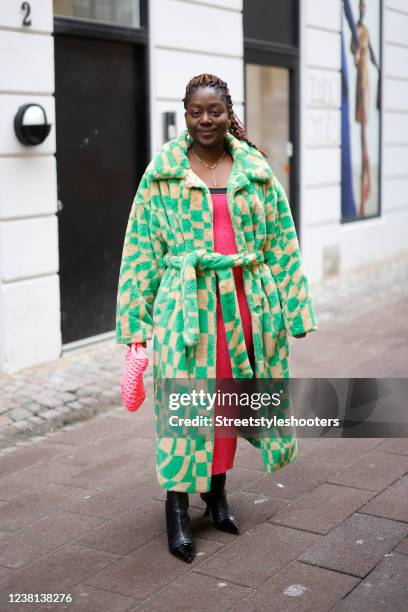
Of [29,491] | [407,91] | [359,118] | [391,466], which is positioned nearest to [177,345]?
[29,491]

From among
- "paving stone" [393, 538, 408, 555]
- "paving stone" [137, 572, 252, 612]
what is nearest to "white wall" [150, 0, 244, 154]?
"paving stone" [393, 538, 408, 555]

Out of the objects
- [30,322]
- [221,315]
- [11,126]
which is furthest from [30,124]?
[221,315]

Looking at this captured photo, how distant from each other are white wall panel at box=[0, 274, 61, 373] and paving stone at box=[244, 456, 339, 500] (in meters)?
2.66

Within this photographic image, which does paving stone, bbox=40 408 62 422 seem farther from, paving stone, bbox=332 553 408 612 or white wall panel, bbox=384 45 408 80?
white wall panel, bbox=384 45 408 80

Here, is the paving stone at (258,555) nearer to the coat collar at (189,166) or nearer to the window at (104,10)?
the coat collar at (189,166)

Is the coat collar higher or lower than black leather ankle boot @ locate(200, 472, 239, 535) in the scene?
higher

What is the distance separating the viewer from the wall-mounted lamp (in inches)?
265

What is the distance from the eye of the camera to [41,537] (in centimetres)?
404

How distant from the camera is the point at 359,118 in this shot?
40.2 ft

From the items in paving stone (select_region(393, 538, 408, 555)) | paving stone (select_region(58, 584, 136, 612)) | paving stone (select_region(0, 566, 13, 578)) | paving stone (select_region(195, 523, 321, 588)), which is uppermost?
paving stone (select_region(393, 538, 408, 555))

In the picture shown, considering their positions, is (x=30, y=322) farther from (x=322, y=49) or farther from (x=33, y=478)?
(x=322, y=49)

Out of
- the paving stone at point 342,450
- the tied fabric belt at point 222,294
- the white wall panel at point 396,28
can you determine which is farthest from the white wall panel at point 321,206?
the tied fabric belt at point 222,294

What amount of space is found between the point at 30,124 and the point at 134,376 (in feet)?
11.4

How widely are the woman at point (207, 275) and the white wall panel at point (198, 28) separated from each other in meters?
4.80
